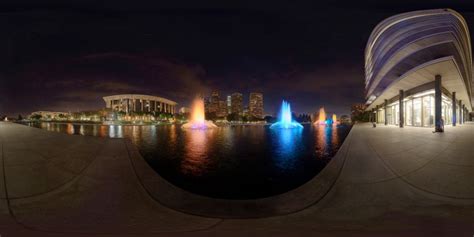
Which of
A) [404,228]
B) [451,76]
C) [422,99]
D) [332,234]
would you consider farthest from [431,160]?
[422,99]

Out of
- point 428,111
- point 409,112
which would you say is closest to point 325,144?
point 428,111

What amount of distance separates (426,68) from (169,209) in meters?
27.5

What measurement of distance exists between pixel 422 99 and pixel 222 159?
113 feet

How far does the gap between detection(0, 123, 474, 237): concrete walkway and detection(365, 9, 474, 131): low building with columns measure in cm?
1679

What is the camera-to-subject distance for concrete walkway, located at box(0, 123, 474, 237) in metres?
5.98

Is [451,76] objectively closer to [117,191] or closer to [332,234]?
[332,234]

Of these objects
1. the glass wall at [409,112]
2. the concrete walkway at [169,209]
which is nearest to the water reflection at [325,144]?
the glass wall at [409,112]

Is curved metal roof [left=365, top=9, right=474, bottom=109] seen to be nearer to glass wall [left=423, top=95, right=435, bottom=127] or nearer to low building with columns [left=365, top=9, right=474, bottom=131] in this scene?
low building with columns [left=365, top=9, right=474, bottom=131]

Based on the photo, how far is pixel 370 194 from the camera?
28.6ft

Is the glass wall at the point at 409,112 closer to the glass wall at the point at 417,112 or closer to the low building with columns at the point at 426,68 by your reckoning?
the low building with columns at the point at 426,68

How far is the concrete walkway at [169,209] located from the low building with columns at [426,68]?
16786 mm

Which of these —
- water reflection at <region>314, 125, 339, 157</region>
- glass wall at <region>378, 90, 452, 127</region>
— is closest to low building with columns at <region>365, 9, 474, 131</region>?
glass wall at <region>378, 90, 452, 127</region>

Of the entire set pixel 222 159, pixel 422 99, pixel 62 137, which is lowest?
pixel 222 159

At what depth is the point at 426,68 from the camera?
23.1m
